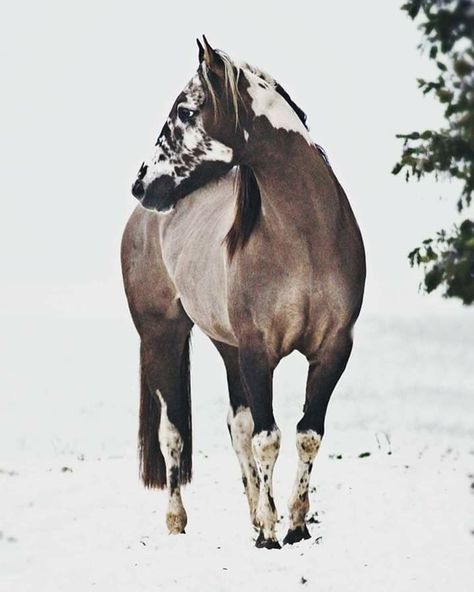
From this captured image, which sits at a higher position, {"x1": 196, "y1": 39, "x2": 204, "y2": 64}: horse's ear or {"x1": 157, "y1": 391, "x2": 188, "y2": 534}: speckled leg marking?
{"x1": 196, "y1": 39, "x2": 204, "y2": 64}: horse's ear

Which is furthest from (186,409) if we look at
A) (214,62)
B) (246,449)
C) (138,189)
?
(214,62)

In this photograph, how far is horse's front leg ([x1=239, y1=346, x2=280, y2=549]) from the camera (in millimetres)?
7688

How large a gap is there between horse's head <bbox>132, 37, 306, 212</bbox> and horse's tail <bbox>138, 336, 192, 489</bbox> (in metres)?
1.85

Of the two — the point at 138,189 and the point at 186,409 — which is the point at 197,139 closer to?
the point at 138,189

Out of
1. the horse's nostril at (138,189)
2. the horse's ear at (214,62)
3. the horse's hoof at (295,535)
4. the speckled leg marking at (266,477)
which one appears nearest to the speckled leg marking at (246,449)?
the horse's hoof at (295,535)

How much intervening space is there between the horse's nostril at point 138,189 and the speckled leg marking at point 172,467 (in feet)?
6.42

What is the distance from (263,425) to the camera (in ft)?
25.5

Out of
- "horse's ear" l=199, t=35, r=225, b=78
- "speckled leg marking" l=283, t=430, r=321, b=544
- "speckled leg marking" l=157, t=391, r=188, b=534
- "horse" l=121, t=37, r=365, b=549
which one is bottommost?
"speckled leg marking" l=157, t=391, r=188, b=534

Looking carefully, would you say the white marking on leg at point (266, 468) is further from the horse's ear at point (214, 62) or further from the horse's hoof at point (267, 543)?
the horse's ear at point (214, 62)

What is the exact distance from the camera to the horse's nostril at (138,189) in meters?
8.06

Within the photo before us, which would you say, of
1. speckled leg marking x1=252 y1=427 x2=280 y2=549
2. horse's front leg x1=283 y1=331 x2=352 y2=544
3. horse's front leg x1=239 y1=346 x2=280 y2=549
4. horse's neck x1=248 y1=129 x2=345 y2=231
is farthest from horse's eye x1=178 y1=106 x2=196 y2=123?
speckled leg marking x1=252 y1=427 x2=280 y2=549

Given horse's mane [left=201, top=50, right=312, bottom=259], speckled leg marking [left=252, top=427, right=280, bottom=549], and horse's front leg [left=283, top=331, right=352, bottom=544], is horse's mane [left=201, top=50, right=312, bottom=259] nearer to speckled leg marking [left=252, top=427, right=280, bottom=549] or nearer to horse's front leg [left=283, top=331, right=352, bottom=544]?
horse's front leg [left=283, top=331, right=352, bottom=544]

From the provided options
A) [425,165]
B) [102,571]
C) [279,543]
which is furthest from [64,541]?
[425,165]

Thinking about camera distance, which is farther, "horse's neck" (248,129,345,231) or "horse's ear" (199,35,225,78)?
"horse's neck" (248,129,345,231)
